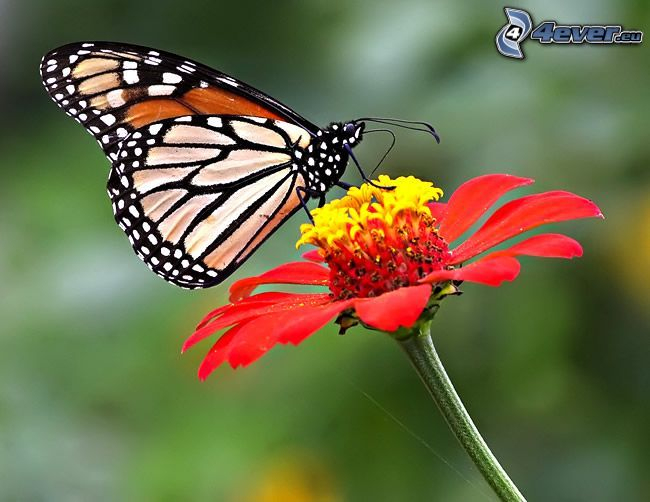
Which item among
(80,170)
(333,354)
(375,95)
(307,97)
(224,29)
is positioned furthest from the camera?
(224,29)

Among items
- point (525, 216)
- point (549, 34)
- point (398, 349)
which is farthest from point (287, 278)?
point (549, 34)

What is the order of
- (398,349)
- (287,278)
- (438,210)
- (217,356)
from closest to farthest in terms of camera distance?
(217,356) → (287,278) → (438,210) → (398,349)

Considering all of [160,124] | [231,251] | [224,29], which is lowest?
[231,251]

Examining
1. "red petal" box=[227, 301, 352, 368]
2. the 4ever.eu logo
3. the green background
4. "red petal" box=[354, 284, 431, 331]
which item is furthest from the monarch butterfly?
"red petal" box=[354, 284, 431, 331]

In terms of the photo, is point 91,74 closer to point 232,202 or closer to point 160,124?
point 160,124

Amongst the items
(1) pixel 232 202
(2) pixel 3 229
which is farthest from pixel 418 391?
(2) pixel 3 229

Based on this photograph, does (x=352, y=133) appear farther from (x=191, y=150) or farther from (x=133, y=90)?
(x=133, y=90)

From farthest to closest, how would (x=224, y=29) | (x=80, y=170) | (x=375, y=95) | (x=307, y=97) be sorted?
1. (x=224, y=29)
2. (x=80, y=170)
3. (x=307, y=97)
4. (x=375, y=95)
